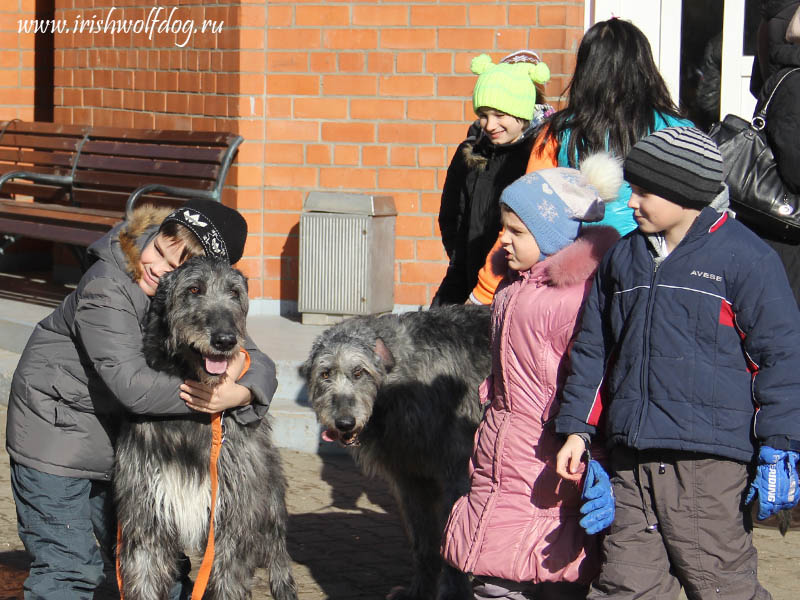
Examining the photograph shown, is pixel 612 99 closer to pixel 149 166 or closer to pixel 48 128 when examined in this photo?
pixel 149 166

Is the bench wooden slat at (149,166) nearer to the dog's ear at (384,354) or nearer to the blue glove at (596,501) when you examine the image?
the dog's ear at (384,354)

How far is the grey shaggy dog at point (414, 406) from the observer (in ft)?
15.5

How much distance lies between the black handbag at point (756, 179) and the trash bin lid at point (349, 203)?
3945 mm

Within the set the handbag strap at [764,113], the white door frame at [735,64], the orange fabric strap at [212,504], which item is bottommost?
the orange fabric strap at [212,504]

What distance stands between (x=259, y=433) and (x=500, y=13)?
5.06 m

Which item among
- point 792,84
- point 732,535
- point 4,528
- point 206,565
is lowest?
point 4,528

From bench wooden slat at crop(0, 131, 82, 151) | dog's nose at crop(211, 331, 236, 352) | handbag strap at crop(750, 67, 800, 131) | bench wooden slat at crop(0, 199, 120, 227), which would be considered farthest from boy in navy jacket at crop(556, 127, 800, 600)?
bench wooden slat at crop(0, 131, 82, 151)

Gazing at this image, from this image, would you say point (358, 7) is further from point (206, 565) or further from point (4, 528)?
point (206, 565)

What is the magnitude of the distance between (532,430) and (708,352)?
639 mm

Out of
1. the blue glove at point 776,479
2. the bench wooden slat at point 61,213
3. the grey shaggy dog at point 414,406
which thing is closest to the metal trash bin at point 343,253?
the bench wooden slat at point 61,213

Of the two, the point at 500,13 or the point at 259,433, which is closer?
the point at 259,433

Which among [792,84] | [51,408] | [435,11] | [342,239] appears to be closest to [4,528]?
[51,408]

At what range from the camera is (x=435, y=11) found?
8.43 meters

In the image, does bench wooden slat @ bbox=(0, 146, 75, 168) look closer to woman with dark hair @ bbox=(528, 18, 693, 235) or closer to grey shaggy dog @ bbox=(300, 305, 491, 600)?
grey shaggy dog @ bbox=(300, 305, 491, 600)
